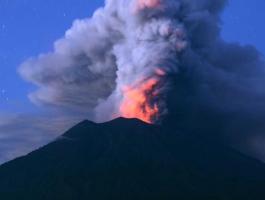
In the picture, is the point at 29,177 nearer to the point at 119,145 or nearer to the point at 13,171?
the point at 13,171

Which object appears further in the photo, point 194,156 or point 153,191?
point 194,156

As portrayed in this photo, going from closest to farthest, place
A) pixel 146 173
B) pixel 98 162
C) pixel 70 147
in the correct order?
pixel 146 173 → pixel 98 162 → pixel 70 147

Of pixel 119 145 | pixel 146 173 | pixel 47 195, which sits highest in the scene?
pixel 119 145

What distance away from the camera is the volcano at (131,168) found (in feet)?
297

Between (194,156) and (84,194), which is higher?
(194,156)

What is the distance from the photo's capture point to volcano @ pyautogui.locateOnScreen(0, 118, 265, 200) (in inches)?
3558

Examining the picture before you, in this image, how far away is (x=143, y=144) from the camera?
10550 cm

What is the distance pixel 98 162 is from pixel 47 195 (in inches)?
583

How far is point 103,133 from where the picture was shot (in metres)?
112

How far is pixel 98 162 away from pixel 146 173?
10.3 meters

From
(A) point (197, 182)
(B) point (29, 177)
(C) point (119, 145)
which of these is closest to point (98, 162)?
(C) point (119, 145)

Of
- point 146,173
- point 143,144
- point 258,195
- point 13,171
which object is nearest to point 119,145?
point 143,144

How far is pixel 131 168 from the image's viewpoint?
97875mm

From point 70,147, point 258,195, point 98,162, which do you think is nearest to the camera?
point 258,195
